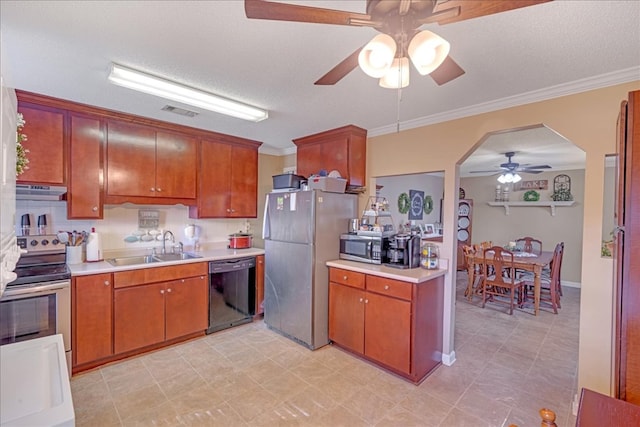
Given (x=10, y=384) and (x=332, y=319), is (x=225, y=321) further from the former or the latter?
(x=10, y=384)

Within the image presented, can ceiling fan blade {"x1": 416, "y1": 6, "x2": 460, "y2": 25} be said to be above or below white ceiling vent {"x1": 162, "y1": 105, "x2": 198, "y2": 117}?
below

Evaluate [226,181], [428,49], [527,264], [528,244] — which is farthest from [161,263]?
[528,244]

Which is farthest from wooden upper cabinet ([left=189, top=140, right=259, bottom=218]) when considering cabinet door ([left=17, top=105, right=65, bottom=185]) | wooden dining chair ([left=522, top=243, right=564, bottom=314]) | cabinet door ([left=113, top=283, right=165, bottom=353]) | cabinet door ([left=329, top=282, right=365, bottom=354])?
wooden dining chair ([left=522, top=243, right=564, bottom=314])

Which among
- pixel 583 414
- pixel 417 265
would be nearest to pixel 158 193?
pixel 417 265

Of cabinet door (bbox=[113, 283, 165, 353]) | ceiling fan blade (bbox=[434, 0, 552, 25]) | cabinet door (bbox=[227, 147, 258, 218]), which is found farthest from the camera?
cabinet door (bbox=[227, 147, 258, 218])

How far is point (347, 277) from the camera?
292 cm

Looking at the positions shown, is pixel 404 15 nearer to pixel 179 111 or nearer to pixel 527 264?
pixel 179 111

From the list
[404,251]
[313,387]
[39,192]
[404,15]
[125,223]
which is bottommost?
[313,387]

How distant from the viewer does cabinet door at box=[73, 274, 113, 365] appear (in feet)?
8.12

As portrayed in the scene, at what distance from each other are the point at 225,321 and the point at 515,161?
211 inches

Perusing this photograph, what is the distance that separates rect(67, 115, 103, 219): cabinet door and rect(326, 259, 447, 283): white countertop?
2.40 meters

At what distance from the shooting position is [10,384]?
3.40 feet

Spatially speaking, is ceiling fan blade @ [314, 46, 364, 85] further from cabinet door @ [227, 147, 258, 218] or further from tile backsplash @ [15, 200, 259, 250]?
tile backsplash @ [15, 200, 259, 250]

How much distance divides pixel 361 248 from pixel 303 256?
0.61 meters
